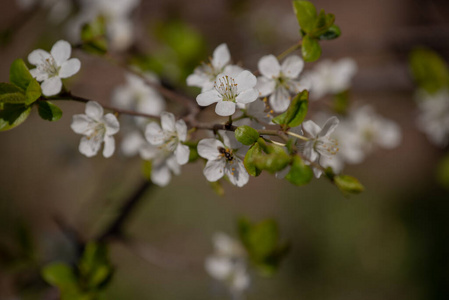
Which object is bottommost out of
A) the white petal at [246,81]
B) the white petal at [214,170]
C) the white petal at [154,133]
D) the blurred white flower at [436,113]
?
the blurred white flower at [436,113]

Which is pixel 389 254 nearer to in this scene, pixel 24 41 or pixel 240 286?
pixel 240 286

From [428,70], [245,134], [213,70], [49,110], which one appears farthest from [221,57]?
[428,70]

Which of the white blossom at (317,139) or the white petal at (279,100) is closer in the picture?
the white blossom at (317,139)

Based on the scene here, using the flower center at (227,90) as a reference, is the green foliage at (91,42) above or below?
above

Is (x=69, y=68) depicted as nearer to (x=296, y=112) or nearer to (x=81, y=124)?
(x=81, y=124)

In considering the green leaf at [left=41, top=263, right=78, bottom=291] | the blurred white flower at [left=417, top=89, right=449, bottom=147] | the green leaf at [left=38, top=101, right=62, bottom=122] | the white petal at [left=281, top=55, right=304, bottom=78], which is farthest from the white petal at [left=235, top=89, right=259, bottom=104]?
the blurred white flower at [left=417, top=89, right=449, bottom=147]

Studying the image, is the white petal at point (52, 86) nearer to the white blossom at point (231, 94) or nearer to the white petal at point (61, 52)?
the white petal at point (61, 52)

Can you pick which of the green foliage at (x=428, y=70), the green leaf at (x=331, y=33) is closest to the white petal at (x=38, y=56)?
the green leaf at (x=331, y=33)

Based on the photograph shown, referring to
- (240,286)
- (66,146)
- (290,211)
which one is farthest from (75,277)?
(290,211)

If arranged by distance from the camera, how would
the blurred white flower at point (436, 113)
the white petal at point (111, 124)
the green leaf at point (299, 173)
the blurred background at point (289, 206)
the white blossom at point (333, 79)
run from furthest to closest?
the blurred background at point (289, 206) < the blurred white flower at point (436, 113) < the white blossom at point (333, 79) < the white petal at point (111, 124) < the green leaf at point (299, 173)
